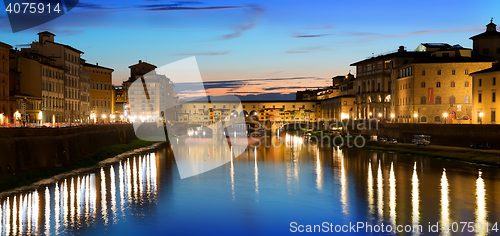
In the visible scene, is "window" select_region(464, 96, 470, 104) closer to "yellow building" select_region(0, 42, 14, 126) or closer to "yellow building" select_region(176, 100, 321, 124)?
"yellow building" select_region(0, 42, 14, 126)

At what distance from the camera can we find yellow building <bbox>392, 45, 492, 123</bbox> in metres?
68.2

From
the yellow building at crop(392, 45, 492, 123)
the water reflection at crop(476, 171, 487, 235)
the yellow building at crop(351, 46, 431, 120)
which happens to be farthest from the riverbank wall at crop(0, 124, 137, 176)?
the yellow building at crop(351, 46, 431, 120)

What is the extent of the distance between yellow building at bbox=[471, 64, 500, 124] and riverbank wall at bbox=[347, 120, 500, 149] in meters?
3.84

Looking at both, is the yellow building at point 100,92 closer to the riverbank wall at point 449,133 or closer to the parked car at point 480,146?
the riverbank wall at point 449,133

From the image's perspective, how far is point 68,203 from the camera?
88.1 ft

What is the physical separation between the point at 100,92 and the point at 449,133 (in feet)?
222

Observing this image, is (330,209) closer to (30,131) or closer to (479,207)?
(479,207)

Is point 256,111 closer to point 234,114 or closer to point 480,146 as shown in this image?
point 234,114

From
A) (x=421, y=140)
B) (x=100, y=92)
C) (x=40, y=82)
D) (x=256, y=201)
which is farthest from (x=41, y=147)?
(x=100, y=92)

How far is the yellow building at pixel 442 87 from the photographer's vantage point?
6819 cm

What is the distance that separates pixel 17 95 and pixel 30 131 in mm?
20466

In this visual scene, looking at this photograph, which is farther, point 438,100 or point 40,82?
point 438,100

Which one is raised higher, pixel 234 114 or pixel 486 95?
pixel 486 95

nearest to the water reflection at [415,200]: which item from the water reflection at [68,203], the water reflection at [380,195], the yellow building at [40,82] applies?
the water reflection at [380,195]
